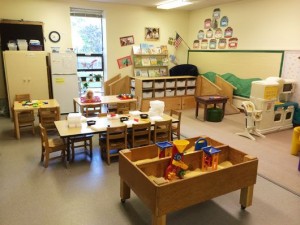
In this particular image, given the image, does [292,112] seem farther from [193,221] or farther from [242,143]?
[193,221]

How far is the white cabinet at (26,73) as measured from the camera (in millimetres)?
5770

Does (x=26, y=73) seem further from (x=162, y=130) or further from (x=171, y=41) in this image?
(x=171, y=41)

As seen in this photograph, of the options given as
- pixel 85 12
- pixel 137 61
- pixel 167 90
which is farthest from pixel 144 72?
pixel 85 12

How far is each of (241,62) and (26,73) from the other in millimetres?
5593

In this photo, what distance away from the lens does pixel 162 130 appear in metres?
4.22

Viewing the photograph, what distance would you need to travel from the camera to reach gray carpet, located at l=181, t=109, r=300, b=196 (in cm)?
350

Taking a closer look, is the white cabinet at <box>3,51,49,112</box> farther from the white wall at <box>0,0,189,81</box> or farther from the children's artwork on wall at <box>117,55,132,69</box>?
the children's artwork on wall at <box>117,55,132,69</box>

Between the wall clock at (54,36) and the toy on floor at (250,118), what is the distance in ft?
16.5

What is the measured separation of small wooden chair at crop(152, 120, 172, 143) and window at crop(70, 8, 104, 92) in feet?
12.5

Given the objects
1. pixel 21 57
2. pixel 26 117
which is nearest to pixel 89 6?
pixel 21 57

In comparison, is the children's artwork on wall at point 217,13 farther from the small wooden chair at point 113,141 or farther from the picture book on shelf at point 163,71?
the small wooden chair at point 113,141

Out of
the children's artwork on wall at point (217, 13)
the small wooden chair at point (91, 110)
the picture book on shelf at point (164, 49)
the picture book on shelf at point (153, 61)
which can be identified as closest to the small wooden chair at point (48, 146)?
the small wooden chair at point (91, 110)

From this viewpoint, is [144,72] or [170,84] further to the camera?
[144,72]

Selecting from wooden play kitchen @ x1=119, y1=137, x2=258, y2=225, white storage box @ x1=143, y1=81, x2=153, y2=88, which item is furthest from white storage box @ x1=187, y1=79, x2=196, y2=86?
wooden play kitchen @ x1=119, y1=137, x2=258, y2=225
